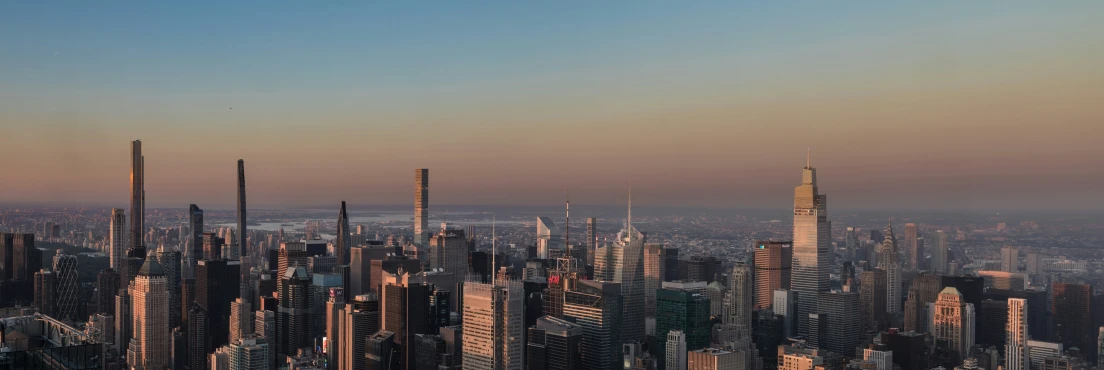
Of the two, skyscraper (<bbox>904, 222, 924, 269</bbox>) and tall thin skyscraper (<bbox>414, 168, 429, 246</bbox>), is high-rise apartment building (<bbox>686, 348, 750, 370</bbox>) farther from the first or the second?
tall thin skyscraper (<bbox>414, 168, 429, 246</bbox>)

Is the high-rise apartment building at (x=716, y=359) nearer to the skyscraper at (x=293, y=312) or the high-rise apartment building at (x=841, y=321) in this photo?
the high-rise apartment building at (x=841, y=321)

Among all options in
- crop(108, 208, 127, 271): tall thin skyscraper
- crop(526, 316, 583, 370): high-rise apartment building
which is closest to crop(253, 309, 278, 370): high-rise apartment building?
crop(108, 208, 127, 271): tall thin skyscraper

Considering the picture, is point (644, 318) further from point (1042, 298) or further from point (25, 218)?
point (25, 218)

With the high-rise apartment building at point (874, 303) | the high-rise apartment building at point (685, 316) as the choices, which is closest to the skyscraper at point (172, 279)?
the high-rise apartment building at point (685, 316)

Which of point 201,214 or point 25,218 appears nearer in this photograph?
point 25,218

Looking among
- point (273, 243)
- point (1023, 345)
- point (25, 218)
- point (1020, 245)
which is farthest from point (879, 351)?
point (273, 243)

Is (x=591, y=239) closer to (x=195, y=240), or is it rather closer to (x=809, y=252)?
(x=809, y=252)
